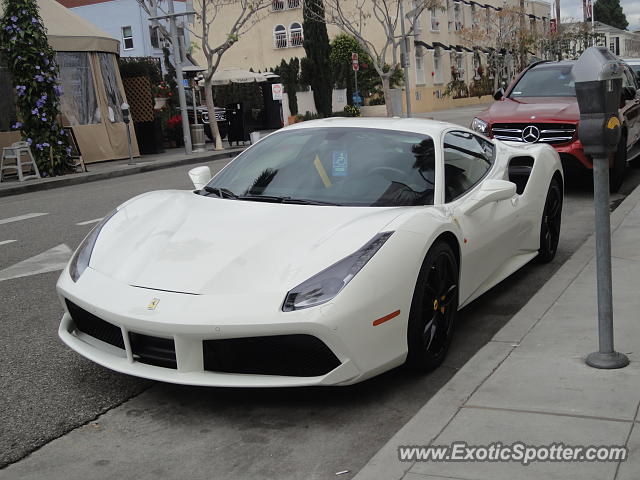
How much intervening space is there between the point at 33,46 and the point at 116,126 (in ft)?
14.4

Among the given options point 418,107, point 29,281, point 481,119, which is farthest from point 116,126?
point 418,107

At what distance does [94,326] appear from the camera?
4102 millimetres

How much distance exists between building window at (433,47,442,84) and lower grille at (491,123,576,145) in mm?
42960

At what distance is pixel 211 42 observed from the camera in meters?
52.9

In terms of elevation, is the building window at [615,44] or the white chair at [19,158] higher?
the building window at [615,44]

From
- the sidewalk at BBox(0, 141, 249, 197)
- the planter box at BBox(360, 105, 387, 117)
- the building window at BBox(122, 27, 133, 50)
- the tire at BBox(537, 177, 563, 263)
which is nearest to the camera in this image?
the tire at BBox(537, 177, 563, 263)

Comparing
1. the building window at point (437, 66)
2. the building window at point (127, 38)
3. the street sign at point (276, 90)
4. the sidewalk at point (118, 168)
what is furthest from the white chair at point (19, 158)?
the building window at point (437, 66)

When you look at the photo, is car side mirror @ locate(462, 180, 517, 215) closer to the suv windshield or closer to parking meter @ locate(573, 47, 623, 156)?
parking meter @ locate(573, 47, 623, 156)

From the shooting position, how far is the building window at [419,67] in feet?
163

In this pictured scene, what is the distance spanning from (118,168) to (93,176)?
1256mm

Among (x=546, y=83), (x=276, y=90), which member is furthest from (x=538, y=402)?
(x=276, y=90)

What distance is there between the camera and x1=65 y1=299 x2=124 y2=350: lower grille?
13.0 ft

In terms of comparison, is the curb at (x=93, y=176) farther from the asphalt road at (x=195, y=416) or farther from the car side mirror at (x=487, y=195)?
the car side mirror at (x=487, y=195)

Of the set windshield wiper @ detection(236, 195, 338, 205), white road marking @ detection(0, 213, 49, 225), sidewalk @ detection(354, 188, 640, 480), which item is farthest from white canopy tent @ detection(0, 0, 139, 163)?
sidewalk @ detection(354, 188, 640, 480)
